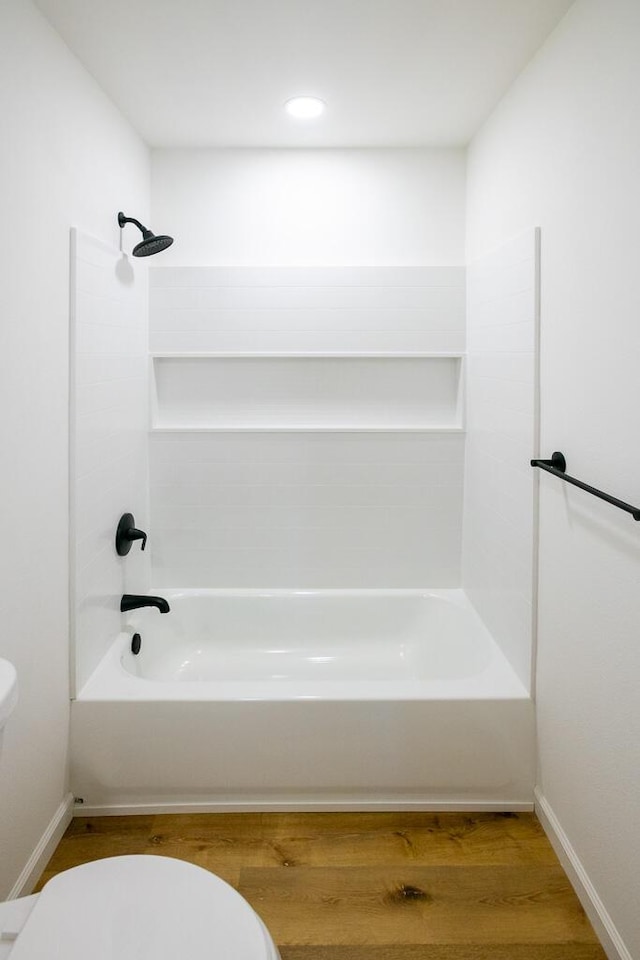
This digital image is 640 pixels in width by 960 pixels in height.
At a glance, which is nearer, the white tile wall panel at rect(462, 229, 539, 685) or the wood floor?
the wood floor

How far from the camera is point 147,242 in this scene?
249cm

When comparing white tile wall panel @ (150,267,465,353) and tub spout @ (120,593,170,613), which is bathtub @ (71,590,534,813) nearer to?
tub spout @ (120,593,170,613)

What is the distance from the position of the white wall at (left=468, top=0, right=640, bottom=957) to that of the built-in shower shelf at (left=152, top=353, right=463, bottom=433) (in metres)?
1.01

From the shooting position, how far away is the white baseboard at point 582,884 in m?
1.70

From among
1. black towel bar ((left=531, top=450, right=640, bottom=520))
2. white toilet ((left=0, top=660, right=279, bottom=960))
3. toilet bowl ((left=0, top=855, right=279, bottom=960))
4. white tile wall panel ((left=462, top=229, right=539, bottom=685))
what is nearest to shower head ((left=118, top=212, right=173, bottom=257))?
white tile wall panel ((left=462, top=229, right=539, bottom=685))

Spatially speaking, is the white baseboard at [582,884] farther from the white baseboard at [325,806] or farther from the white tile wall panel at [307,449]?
the white tile wall panel at [307,449]

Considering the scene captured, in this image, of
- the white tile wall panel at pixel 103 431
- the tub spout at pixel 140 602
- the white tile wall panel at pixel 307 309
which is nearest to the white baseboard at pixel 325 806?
the white tile wall panel at pixel 103 431

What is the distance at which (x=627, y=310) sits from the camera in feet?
5.34

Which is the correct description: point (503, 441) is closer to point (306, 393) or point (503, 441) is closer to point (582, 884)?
point (306, 393)

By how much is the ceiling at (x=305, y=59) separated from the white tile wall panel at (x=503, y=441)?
56cm

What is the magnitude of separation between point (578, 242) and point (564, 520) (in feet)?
2.47

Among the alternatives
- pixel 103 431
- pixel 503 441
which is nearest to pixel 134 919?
pixel 103 431

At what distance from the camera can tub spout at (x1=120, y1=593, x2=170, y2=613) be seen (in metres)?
2.78

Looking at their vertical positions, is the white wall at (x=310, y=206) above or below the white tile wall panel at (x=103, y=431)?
above
